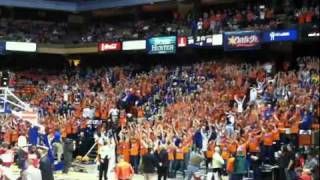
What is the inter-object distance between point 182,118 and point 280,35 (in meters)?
4.56

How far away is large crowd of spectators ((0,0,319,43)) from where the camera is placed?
24377mm

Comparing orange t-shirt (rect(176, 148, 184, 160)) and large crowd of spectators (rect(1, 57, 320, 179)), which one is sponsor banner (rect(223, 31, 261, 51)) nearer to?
large crowd of spectators (rect(1, 57, 320, 179))

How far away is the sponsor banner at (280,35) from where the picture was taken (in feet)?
63.8

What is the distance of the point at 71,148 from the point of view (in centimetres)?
2225

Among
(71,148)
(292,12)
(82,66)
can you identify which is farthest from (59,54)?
(292,12)

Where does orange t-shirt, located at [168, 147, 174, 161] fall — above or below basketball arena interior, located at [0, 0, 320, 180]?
below

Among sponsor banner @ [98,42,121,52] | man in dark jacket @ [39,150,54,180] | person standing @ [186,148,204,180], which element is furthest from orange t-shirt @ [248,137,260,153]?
sponsor banner @ [98,42,121,52]

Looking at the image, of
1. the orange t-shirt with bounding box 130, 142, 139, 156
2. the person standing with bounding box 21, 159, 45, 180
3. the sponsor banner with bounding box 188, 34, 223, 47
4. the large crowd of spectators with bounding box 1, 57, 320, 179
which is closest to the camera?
the person standing with bounding box 21, 159, 45, 180

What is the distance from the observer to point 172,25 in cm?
3372

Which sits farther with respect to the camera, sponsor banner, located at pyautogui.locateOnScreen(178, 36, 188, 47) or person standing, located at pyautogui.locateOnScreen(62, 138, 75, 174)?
sponsor banner, located at pyautogui.locateOnScreen(178, 36, 188, 47)

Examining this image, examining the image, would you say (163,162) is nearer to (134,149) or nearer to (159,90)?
(134,149)

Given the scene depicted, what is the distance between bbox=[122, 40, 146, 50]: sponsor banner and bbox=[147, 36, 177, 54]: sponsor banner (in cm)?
60

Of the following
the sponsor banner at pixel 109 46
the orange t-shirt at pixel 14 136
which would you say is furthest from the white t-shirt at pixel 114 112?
the sponsor banner at pixel 109 46

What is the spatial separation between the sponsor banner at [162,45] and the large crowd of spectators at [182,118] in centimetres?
A: 96
